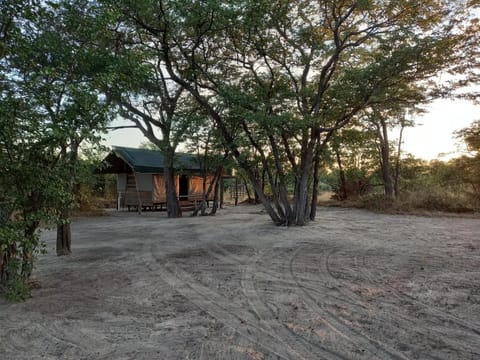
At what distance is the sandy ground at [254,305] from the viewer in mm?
2324

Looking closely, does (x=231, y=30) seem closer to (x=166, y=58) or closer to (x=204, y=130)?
(x=166, y=58)

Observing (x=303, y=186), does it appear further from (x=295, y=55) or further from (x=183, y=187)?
(x=183, y=187)

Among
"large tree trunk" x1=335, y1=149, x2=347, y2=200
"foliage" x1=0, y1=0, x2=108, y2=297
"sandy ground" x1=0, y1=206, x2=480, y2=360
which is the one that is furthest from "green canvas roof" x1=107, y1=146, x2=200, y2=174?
"foliage" x1=0, y1=0, x2=108, y2=297

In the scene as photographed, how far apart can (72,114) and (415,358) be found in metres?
3.78

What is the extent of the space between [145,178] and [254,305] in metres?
14.1

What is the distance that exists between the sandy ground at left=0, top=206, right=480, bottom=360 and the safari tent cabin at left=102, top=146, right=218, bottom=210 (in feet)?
30.8

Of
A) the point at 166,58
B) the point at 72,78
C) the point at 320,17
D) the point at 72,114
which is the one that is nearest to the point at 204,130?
the point at 166,58

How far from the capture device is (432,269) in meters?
4.39

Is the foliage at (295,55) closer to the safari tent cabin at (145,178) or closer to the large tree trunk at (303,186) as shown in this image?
the large tree trunk at (303,186)

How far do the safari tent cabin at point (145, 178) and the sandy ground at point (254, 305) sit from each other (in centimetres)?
938

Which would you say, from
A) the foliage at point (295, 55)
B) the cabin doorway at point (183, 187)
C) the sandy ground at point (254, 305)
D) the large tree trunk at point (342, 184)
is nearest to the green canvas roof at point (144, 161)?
the cabin doorway at point (183, 187)

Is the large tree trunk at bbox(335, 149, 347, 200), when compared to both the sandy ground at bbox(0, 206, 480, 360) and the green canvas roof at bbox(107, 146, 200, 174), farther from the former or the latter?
the sandy ground at bbox(0, 206, 480, 360)

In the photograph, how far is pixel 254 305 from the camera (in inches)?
125

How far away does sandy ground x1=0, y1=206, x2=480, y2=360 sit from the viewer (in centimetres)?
232
